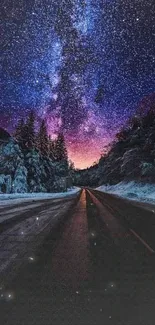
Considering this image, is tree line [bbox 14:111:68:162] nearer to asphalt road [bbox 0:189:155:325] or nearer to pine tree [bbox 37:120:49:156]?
pine tree [bbox 37:120:49:156]

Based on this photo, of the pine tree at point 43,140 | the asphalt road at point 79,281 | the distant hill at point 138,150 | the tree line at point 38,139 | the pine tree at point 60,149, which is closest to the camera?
the asphalt road at point 79,281

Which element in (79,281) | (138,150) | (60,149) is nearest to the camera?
(79,281)

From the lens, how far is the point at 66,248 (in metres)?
9.30

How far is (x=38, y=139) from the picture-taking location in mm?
81938

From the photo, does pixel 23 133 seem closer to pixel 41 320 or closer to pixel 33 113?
pixel 33 113

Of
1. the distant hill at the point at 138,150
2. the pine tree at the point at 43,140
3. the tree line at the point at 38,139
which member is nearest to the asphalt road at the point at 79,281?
the distant hill at the point at 138,150

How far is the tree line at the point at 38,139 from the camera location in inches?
2788

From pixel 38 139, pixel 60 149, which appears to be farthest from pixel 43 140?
pixel 60 149

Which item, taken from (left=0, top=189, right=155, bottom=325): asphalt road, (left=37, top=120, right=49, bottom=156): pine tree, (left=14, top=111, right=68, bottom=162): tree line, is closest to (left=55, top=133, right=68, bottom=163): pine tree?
(left=14, top=111, right=68, bottom=162): tree line

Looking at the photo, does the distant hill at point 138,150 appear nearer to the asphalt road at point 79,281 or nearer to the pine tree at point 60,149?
the pine tree at point 60,149

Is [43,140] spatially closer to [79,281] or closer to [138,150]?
[138,150]

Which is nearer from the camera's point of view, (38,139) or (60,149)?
(38,139)

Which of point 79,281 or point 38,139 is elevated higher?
point 38,139

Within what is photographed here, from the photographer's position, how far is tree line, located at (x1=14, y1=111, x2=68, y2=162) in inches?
2788
